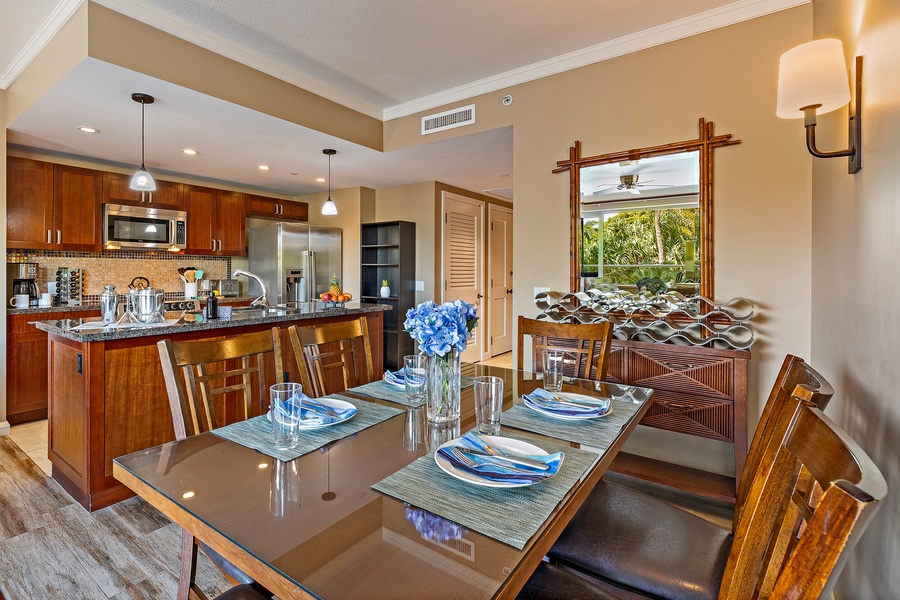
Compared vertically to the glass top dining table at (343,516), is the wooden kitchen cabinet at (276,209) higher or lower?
higher

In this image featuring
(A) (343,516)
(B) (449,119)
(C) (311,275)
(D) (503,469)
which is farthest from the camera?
(C) (311,275)

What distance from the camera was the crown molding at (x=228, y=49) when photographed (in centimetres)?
248

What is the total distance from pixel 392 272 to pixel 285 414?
4.44 m

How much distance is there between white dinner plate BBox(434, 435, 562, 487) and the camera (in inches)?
37.1

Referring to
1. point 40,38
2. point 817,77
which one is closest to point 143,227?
point 40,38

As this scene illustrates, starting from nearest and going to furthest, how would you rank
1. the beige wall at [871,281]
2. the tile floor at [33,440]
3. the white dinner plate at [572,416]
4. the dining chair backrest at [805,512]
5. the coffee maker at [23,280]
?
the dining chair backrest at [805,512], the beige wall at [871,281], the white dinner plate at [572,416], the tile floor at [33,440], the coffee maker at [23,280]

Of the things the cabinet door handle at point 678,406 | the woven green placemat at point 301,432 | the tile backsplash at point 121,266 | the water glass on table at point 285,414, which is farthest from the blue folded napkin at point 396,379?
the tile backsplash at point 121,266

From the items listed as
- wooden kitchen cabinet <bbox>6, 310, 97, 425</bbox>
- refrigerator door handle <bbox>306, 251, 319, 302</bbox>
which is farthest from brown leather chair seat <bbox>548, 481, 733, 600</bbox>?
refrigerator door handle <bbox>306, 251, 319, 302</bbox>

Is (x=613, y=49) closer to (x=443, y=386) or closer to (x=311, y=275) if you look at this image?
(x=443, y=386)

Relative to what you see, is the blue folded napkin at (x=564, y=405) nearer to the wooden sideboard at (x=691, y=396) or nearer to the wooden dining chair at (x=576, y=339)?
the wooden dining chair at (x=576, y=339)

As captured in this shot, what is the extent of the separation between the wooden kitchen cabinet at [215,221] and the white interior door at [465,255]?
2504 millimetres

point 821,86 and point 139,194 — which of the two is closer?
point 821,86

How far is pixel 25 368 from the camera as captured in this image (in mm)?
3684

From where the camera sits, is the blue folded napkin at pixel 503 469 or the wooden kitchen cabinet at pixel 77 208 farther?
the wooden kitchen cabinet at pixel 77 208
